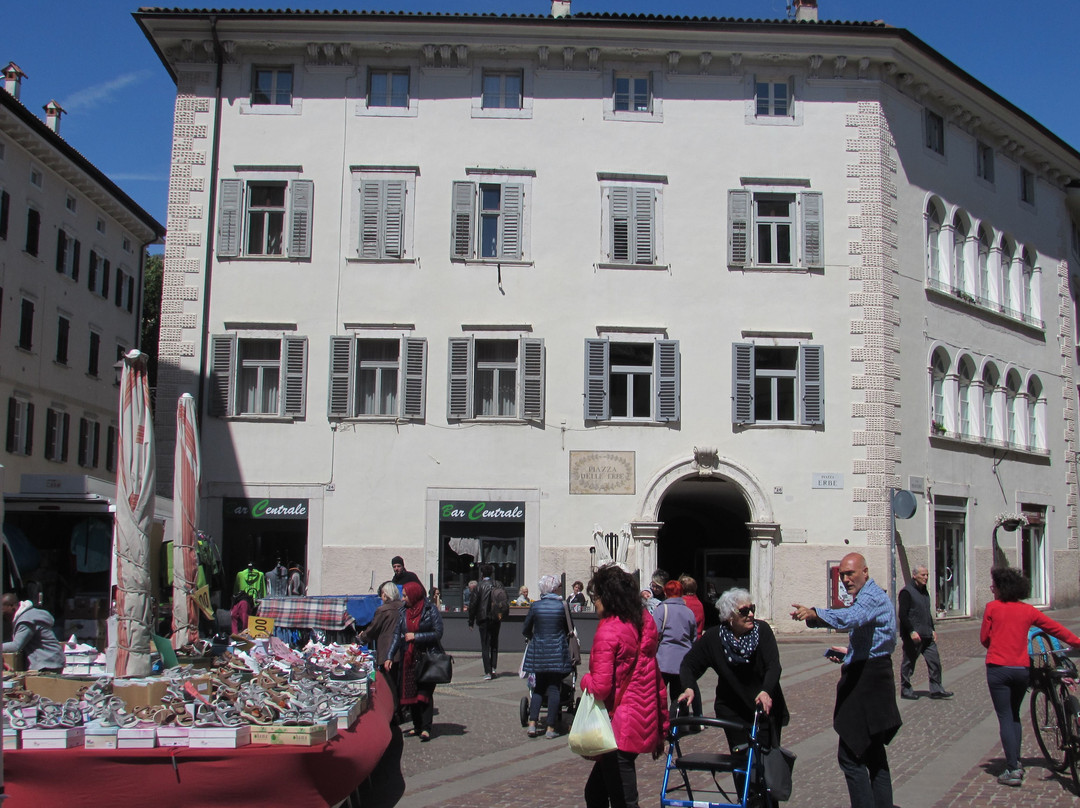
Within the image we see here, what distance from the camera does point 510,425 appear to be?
2425 cm

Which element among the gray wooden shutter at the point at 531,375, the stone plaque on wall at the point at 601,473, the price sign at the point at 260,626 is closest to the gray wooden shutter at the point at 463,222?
the gray wooden shutter at the point at 531,375

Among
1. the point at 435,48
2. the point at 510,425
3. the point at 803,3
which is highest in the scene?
the point at 803,3

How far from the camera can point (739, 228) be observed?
25.1 meters

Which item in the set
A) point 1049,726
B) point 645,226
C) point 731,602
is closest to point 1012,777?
point 1049,726

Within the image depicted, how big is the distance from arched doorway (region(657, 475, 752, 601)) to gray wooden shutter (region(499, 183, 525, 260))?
20.2 feet

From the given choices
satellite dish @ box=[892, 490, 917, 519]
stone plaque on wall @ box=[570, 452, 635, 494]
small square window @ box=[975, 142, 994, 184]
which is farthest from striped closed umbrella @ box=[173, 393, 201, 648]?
small square window @ box=[975, 142, 994, 184]

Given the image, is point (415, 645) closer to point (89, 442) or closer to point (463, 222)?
point (463, 222)

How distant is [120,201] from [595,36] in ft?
80.6

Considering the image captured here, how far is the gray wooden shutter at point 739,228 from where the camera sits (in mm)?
25016

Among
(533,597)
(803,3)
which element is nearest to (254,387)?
(533,597)

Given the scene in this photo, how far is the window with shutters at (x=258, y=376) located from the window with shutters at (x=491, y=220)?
4052mm

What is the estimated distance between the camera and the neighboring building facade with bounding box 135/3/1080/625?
79.3ft

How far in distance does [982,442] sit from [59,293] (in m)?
29.9

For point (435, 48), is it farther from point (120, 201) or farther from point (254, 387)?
point (120, 201)
